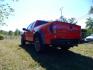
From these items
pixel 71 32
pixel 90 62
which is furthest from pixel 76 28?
pixel 90 62

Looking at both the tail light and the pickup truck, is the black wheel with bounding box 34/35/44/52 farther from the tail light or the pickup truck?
the tail light

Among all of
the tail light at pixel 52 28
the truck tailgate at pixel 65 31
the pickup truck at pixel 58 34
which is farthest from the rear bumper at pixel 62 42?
the tail light at pixel 52 28

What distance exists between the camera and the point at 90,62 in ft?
30.6

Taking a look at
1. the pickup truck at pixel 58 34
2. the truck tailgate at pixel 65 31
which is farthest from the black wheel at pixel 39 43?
the truck tailgate at pixel 65 31

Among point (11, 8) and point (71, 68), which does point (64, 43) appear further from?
A: point (11, 8)

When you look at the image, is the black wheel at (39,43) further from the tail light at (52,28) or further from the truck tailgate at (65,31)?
the truck tailgate at (65,31)

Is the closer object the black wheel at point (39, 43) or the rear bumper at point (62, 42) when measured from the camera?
the rear bumper at point (62, 42)

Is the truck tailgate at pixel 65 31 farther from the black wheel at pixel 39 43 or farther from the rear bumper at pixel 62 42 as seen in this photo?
the black wheel at pixel 39 43

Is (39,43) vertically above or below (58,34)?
below

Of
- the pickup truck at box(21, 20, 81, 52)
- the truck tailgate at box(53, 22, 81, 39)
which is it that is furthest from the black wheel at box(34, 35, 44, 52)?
the truck tailgate at box(53, 22, 81, 39)

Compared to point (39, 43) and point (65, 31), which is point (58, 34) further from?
point (39, 43)

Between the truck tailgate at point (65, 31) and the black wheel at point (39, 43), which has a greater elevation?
the truck tailgate at point (65, 31)

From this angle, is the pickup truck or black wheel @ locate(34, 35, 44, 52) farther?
black wheel @ locate(34, 35, 44, 52)

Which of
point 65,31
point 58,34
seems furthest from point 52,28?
point 65,31
